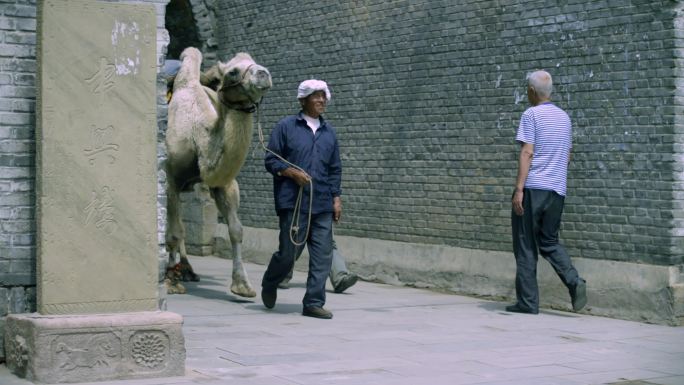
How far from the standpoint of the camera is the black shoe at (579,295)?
10.1 m

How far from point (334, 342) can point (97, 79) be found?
9.11 feet

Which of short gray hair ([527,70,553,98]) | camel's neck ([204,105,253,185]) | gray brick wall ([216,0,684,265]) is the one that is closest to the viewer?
gray brick wall ([216,0,684,265])

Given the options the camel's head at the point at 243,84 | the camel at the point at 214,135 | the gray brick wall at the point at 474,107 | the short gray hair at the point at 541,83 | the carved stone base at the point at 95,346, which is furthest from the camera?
the camel at the point at 214,135

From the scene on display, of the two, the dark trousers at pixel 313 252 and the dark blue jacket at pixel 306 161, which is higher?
the dark blue jacket at pixel 306 161

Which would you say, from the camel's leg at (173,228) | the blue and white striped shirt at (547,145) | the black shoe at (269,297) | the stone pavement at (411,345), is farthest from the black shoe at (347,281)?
the blue and white striped shirt at (547,145)

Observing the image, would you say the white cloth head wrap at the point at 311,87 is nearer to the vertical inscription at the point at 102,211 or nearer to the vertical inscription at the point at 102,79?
the vertical inscription at the point at 102,79

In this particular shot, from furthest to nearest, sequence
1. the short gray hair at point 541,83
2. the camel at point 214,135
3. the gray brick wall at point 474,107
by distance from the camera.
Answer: the camel at point 214,135, the short gray hair at point 541,83, the gray brick wall at point 474,107

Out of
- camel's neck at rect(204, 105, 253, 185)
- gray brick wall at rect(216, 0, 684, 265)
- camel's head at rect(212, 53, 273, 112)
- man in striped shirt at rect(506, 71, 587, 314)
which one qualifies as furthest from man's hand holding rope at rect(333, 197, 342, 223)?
gray brick wall at rect(216, 0, 684, 265)

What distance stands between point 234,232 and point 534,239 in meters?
2.92

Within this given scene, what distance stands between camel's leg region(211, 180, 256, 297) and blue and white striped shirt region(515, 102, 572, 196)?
9.18 feet

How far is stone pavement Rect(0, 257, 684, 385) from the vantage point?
738cm

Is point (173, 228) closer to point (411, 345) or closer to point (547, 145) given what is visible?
point (547, 145)

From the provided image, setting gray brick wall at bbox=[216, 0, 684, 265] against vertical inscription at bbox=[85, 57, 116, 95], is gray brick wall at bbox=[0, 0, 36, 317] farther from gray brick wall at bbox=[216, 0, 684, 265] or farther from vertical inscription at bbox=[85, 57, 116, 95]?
gray brick wall at bbox=[216, 0, 684, 265]

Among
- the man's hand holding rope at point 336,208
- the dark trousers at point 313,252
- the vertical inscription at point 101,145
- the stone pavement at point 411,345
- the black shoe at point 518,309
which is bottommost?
the stone pavement at point 411,345
